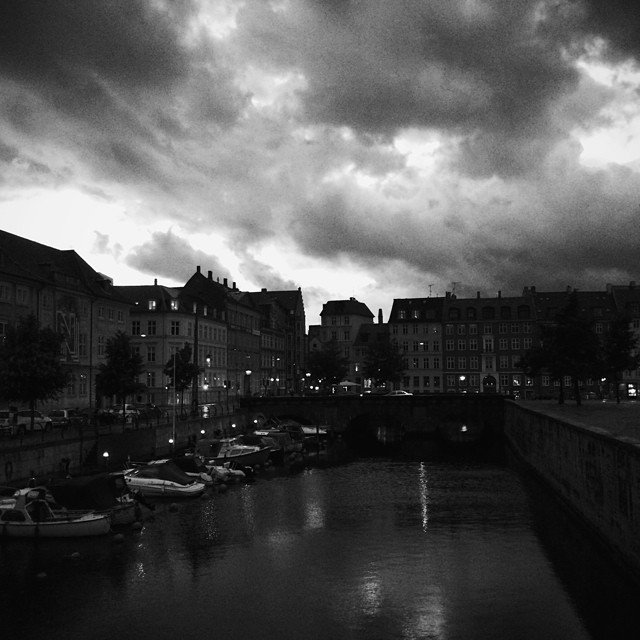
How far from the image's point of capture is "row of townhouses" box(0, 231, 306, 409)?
78.2 meters

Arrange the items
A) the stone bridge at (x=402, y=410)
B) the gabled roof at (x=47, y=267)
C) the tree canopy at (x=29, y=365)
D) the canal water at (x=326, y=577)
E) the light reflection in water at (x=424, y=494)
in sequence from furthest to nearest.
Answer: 1. the stone bridge at (x=402, y=410)
2. the gabled roof at (x=47, y=267)
3. the tree canopy at (x=29, y=365)
4. the light reflection in water at (x=424, y=494)
5. the canal water at (x=326, y=577)

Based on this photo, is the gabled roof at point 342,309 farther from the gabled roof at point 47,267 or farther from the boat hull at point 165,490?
the boat hull at point 165,490

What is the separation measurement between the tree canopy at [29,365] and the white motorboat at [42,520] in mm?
18996

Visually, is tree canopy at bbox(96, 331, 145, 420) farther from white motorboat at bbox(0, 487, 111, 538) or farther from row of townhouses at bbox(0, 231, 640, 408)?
white motorboat at bbox(0, 487, 111, 538)

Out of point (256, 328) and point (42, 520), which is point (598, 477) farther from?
point (256, 328)

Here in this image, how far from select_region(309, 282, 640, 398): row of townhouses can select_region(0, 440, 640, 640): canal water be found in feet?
315

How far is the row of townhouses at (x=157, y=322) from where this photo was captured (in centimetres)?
7819

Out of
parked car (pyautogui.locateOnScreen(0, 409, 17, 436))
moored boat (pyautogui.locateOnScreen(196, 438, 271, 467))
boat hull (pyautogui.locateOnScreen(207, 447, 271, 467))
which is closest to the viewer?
parked car (pyautogui.locateOnScreen(0, 409, 17, 436))

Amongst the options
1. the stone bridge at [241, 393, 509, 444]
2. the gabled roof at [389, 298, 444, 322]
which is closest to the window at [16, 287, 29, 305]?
the stone bridge at [241, 393, 509, 444]

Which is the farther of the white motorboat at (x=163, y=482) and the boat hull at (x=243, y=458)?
the boat hull at (x=243, y=458)

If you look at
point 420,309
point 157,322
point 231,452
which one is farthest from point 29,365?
point 420,309

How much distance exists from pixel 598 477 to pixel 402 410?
7036cm

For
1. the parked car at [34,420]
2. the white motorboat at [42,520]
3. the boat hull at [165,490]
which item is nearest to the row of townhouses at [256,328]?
the parked car at [34,420]

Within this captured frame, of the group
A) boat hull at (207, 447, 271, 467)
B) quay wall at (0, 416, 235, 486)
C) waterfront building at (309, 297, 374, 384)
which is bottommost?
boat hull at (207, 447, 271, 467)
